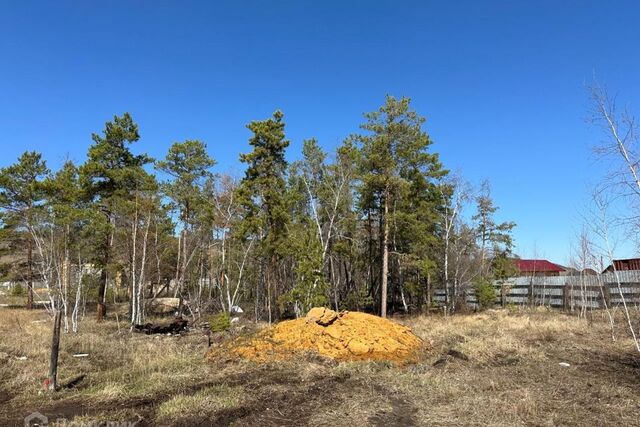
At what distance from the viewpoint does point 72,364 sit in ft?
39.8

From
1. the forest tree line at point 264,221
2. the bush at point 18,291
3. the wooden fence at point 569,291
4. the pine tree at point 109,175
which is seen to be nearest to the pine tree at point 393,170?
the forest tree line at point 264,221

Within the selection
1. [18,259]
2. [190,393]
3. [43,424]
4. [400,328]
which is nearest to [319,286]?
[400,328]

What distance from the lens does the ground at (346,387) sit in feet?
23.0

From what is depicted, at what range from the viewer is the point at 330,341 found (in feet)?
42.5

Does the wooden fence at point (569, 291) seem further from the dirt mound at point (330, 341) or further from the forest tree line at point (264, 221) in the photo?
the dirt mound at point (330, 341)

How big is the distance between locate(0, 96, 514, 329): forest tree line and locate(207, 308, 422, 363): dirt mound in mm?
5398

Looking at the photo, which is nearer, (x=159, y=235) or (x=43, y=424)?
(x=43, y=424)

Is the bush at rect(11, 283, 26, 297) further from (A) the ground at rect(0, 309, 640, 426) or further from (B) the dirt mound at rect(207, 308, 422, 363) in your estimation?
(B) the dirt mound at rect(207, 308, 422, 363)

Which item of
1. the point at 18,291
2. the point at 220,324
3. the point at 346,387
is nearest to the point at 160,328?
the point at 220,324

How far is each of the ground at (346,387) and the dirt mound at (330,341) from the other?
0.53 meters

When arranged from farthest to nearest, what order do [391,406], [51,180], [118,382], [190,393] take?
[51,180]
[118,382]
[190,393]
[391,406]

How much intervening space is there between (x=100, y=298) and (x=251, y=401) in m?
22.8

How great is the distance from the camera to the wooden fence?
846 inches

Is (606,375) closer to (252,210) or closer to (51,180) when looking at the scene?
(252,210)
